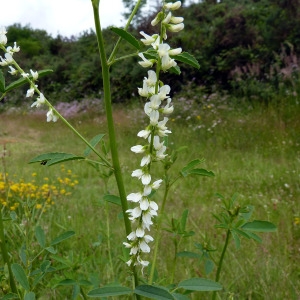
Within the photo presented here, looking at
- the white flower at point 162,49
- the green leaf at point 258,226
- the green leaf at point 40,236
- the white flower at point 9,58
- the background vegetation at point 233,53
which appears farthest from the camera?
the background vegetation at point 233,53

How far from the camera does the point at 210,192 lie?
336 centimetres

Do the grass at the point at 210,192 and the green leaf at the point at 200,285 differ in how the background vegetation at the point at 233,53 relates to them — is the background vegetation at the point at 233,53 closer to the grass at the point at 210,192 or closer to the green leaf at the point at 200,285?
the grass at the point at 210,192

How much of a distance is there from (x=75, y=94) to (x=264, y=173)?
9.82 m

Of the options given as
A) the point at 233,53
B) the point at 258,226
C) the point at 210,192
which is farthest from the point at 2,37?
the point at 233,53

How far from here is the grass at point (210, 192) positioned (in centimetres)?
172

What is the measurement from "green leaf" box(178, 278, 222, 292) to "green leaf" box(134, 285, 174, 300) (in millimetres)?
103

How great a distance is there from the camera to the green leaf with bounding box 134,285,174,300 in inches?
30.0

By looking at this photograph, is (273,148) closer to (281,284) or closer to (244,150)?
(244,150)

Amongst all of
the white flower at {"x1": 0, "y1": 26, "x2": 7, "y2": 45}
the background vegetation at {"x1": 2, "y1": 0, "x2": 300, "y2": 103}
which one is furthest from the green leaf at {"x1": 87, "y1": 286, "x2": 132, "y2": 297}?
the background vegetation at {"x1": 2, "y1": 0, "x2": 300, "y2": 103}

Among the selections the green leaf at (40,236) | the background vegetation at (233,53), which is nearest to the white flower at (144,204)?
the green leaf at (40,236)

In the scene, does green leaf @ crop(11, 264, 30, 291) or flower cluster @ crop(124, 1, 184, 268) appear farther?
green leaf @ crop(11, 264, 30, 291)

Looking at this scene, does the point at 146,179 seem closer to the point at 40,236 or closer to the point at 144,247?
the point at 144,247

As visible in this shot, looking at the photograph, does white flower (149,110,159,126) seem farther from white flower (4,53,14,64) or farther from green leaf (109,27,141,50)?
white flower (4,53,14,64)

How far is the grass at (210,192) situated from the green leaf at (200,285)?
22 centimetres
